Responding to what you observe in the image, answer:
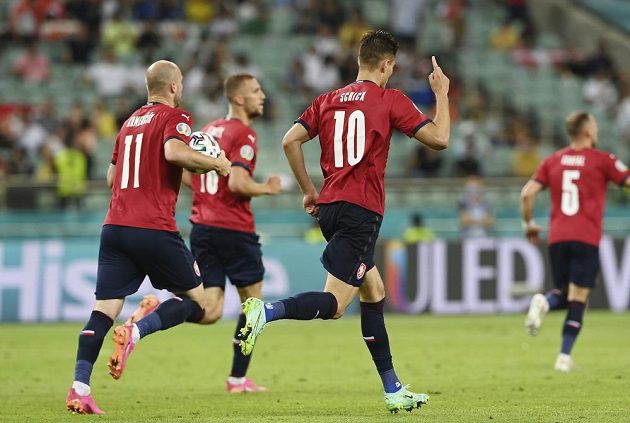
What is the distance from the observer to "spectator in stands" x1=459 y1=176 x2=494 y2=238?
22125mm

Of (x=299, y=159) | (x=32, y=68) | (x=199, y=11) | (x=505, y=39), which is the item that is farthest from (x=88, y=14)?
(x=299, y=159)

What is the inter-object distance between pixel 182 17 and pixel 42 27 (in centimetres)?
295

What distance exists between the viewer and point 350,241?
8.86 m

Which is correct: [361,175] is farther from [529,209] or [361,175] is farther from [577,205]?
[577,205]

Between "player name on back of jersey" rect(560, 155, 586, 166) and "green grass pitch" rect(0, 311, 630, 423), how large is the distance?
1976mm

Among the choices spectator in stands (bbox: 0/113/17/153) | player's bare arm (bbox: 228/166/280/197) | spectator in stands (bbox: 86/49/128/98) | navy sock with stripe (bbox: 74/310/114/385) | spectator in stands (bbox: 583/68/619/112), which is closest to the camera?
navy sock with stripe (bbox: 74/310/114/385)

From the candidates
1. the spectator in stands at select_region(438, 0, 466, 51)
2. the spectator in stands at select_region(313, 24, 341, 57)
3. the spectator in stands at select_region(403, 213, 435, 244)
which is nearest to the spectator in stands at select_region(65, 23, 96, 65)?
the spectator in stands at select_region(313, 24, 341, 57)

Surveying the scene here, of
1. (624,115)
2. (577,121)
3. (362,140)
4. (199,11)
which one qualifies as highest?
(199,11)

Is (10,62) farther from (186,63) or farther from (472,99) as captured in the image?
(472,99)

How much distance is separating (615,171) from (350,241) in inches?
190

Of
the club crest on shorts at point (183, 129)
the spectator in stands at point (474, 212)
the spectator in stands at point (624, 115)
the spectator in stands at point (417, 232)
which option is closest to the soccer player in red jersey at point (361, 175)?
the club crest on shorts at point (183, 129)

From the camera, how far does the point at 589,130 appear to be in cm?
1291

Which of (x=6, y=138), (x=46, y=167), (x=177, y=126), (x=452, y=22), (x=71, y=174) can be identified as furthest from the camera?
(x=452, y=22)

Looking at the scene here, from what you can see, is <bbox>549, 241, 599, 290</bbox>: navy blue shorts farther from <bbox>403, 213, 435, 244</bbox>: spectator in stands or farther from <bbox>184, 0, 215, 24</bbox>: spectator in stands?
<bbox>184, 0, 215, 24</bbox>: spectator in stands
